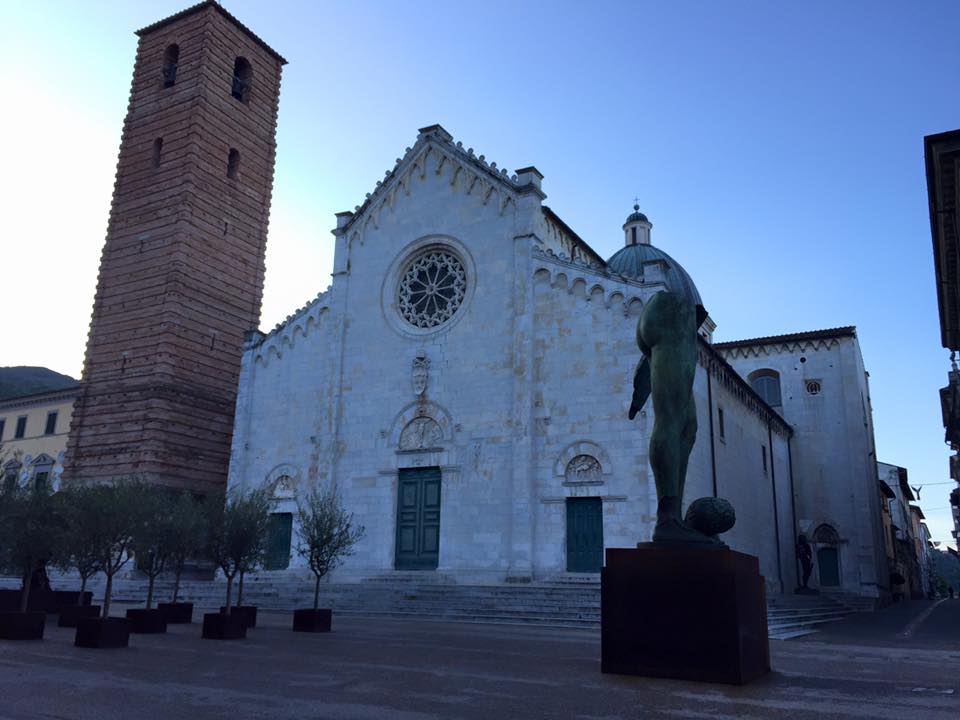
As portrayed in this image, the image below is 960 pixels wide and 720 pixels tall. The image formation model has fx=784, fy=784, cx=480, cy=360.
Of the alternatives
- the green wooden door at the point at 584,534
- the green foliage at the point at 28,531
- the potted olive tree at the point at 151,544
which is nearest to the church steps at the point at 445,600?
the green wooden door at the point at 584,534

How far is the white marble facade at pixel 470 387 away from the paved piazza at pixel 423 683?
1085cm

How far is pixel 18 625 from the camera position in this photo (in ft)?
41.1

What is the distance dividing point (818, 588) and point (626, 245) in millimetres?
22769

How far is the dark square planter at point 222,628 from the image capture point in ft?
44.5

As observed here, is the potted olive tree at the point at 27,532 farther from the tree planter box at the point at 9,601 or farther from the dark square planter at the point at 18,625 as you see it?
the tree planter box at the point at 9,601

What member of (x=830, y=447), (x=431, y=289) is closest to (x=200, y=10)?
(x=431, y=289)

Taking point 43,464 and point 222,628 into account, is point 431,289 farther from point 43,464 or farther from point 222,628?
point 43,464

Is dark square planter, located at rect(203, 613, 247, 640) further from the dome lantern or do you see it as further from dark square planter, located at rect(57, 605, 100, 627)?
the dome lantern

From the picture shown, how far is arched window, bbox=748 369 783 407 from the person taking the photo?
44.2 m

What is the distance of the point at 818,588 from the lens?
131ft

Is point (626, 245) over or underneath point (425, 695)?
over

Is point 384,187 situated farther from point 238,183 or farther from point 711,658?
point 711,658

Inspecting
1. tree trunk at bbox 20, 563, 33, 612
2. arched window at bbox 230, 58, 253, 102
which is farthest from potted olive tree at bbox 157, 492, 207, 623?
arched window at bbox 230, 58, 253, 102

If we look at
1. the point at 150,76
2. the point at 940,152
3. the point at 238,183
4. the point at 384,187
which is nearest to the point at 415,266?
the point at 384,187
